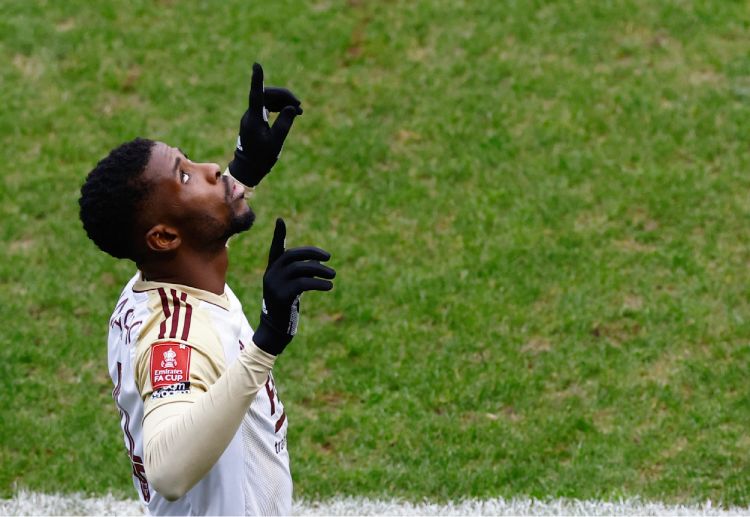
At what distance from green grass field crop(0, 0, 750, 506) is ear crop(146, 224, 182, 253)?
270 centimetres

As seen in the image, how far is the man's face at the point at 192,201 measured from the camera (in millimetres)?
3674

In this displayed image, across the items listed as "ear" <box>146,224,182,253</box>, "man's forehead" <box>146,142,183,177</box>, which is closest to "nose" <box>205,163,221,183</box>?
"man's forehead" <box>146,142,183,177</box>

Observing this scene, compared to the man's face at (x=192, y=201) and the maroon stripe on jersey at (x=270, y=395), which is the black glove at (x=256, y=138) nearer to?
the man's face at (x=192, y=201)

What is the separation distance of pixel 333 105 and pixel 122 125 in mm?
1657

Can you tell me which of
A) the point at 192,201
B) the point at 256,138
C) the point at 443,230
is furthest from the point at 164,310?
the point at 443,230

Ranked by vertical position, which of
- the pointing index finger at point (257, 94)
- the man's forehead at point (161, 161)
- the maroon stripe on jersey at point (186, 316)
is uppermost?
the pointing index finger at point (257, 94)

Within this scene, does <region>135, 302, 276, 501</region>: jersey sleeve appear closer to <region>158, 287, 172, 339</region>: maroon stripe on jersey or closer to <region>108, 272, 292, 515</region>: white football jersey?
<region>108, 272, 292, 515</region>: white football jersey

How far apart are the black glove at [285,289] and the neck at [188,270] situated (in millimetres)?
460

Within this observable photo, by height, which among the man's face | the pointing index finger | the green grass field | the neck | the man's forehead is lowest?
the green grass field

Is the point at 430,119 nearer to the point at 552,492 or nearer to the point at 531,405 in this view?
the point at 531,405

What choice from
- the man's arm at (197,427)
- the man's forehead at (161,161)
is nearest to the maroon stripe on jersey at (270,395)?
the man's arm at (197,427)

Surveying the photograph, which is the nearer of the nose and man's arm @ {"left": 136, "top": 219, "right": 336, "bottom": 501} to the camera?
man's arm @ {"left": 136, "top": 219, "right": 336, "bottom": 501}

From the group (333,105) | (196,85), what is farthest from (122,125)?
(333,105)

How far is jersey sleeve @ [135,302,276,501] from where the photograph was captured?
124 inches
